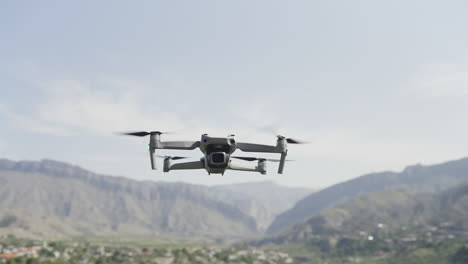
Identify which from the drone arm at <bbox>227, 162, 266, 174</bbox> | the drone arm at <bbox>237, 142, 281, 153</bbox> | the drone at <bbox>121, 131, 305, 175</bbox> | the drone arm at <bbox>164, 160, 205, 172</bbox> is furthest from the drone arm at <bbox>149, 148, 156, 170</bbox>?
the drone arm at <bbox>237, 142, 281, 153</bbox>

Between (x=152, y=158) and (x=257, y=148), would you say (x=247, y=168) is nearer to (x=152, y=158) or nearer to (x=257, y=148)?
(x=257, y=148)

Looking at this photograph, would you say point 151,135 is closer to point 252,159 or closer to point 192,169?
point 192,169

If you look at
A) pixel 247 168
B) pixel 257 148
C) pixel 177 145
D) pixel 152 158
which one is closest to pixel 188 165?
pixel 177 145

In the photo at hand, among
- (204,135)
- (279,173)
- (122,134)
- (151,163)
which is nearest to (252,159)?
(279,173)

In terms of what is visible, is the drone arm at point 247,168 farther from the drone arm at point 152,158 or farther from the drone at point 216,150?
the drone arm at point 152,158

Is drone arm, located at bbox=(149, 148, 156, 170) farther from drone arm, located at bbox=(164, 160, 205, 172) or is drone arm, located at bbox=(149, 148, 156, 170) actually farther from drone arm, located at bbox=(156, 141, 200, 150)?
drone arm, located at bbox=(164, 160, 205, 172)

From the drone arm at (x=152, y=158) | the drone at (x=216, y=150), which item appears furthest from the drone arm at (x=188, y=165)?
the drone arm at (x=152, y=158)

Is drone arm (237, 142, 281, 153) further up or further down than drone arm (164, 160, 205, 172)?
further up
